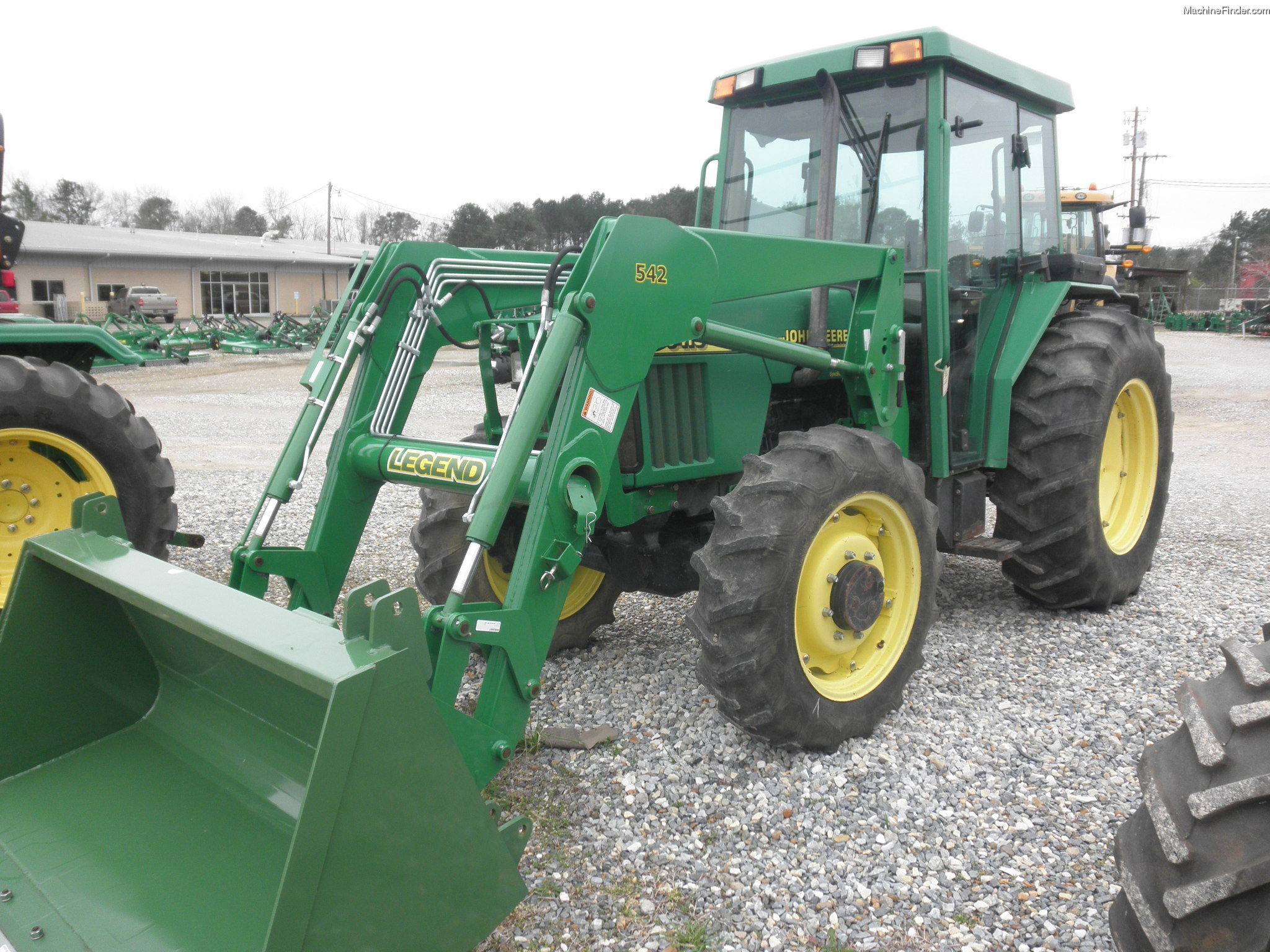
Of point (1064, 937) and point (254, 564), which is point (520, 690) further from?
point (1064, 937)

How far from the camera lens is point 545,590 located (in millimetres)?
2734

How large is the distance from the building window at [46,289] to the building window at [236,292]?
17.0 ft

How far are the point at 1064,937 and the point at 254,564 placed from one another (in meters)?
2.60

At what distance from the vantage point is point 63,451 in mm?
4465

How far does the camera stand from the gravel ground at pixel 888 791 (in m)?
2.53

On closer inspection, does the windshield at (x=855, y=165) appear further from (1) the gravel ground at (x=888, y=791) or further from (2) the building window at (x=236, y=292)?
(2) the building window at (x=236, y=292)

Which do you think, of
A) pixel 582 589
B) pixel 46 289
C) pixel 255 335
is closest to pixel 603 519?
pixel 582 589

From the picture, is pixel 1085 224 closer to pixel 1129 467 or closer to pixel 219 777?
pixel 1129 467

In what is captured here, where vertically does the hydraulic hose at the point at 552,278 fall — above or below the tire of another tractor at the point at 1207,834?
above

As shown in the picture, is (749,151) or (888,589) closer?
(888,589)

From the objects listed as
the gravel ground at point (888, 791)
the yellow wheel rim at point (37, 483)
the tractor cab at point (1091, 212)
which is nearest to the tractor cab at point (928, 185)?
the gravel ground at point (888, 791)

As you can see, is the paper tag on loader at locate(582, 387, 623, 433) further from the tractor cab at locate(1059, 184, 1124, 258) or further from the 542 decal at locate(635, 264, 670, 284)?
the tractor cab at locate(1059, 184, 1124, 258)

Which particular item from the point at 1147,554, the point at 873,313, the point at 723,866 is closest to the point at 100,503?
the point at 723,866

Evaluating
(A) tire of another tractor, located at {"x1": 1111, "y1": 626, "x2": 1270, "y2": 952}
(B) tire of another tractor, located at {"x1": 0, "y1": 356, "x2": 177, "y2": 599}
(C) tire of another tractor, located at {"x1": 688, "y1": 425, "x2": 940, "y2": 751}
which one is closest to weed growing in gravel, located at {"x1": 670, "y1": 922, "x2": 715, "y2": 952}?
(C) tire of another tractor, located at {"x1": 688, "y1": 425, "x2": 940, "y2": 751}
